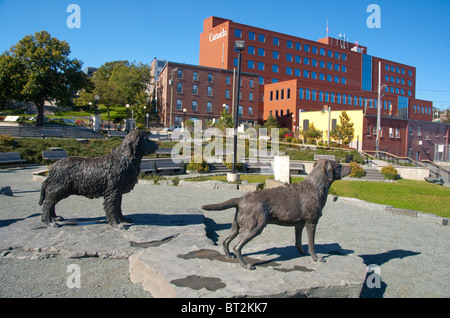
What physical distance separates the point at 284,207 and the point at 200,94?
49.7m

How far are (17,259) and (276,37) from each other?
63.5 metres

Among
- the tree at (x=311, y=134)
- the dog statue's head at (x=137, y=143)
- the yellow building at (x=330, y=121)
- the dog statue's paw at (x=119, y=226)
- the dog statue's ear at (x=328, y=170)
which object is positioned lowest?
the dog statue's paw at (x=119, y=226)

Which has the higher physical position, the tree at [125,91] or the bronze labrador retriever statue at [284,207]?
the tree at [125,91]

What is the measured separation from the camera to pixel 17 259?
18.0 feet

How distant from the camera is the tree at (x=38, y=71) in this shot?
1206 inches

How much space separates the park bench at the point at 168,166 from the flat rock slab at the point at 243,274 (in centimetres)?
1326

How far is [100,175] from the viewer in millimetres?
6512

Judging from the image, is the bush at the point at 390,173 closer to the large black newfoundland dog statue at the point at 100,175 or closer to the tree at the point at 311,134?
the tree at the point at 311,134

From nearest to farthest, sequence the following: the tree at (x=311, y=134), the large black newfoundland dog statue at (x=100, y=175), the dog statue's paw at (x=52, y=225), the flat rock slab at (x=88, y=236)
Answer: the flat rock slab at (x=88, y=236) < the large black newfoundland dog statue at (x=100, y=175) < the dog statue's paw at (x=52, y=225) < the tree at (x=311, y=134)

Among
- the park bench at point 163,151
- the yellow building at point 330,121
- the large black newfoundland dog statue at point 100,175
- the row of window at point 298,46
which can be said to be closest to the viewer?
the large black newfoundland dog statue at point 100,175

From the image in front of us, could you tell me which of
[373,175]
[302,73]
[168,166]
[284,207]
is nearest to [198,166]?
[168,166]
